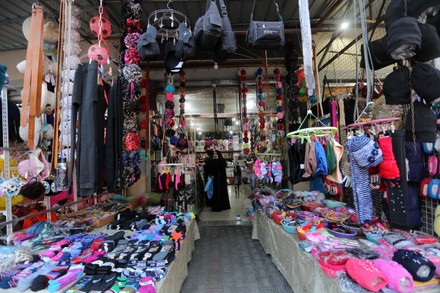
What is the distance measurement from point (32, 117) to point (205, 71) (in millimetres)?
4898

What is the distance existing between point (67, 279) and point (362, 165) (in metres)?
2.56

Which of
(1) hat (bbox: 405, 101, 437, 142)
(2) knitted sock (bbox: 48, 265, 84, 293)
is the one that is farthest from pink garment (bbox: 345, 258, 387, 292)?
(2) knitted sock (bbox: 48, 265, 84, 293)

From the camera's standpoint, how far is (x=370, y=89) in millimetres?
2125

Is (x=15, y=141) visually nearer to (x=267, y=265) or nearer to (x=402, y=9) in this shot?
(x=267, y=265)

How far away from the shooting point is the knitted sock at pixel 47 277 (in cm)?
170

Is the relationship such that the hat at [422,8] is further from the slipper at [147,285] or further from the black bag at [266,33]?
the slipper at [147,285]

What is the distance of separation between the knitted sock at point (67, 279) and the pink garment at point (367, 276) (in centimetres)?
207

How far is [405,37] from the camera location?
5.18 feet

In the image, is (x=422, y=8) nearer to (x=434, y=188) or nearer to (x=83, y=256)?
(x=434, y=188)

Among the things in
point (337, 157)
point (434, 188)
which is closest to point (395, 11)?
point (337, 157)

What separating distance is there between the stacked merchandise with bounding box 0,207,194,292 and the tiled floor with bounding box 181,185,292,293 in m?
0.89

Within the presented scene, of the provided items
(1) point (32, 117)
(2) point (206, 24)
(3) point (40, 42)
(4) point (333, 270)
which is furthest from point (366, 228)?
(3) point (40, 42)

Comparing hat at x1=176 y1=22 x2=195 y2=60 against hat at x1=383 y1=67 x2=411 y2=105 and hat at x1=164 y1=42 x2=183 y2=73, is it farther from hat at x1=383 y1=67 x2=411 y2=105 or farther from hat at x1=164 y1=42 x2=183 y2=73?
hat at x1=383 y1=67 x2=411 y2=105

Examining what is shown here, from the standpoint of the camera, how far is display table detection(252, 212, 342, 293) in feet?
6.95
